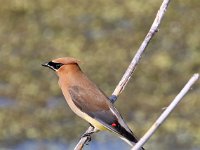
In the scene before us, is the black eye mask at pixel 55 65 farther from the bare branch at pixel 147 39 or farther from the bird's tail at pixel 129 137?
the bird's tail at pixel 129 137

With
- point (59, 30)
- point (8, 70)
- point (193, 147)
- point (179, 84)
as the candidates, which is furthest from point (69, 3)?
point (193, 147)

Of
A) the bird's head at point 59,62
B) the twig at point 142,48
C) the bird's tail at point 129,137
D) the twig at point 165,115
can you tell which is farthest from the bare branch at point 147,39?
the twig at point 165,115

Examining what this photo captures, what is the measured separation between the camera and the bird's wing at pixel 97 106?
14.1 ft

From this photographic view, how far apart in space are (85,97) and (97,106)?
0.29 ft

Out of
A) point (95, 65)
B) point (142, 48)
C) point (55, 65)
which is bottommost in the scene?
point (95, 65)

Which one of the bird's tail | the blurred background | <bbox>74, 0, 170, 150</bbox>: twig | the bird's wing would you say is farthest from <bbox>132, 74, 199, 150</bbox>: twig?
the blurred background

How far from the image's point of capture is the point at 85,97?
14.6 feet

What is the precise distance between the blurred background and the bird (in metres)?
3.65

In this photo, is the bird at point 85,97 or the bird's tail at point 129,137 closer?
the bird's tail at point 129,137

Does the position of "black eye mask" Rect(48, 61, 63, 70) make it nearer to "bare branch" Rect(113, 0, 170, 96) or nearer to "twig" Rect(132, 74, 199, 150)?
"bare branch" Rect(113, 0, 170, 96)

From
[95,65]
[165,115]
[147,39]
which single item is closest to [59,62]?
[147,39]

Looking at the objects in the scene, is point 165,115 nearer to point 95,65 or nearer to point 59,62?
point 59,62

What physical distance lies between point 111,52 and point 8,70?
3.77ft

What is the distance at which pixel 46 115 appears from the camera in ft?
29.4
